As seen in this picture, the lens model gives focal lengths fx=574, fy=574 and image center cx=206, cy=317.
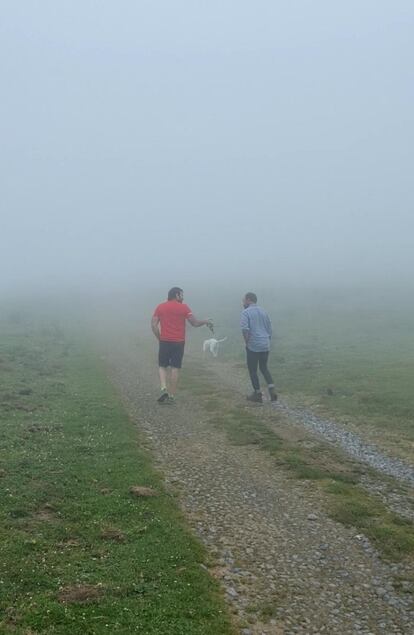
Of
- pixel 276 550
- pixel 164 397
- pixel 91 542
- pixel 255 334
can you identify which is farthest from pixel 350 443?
pixel 91 542

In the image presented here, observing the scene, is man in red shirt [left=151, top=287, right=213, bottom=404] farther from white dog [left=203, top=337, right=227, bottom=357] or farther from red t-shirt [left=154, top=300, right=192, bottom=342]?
white dog [left=203, top=337, right=227, bottom=357]

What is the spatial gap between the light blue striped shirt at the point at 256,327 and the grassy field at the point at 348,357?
310cm

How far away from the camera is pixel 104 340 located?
43.9 meters

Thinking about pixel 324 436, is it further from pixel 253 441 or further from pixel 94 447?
pixel 94 447

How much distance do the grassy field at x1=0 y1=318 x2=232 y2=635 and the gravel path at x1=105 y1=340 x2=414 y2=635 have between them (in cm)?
49

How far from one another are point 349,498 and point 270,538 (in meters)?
2.61

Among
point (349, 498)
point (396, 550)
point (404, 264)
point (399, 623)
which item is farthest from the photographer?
point (404, 264)

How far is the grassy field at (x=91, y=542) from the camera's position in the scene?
707 centimetres

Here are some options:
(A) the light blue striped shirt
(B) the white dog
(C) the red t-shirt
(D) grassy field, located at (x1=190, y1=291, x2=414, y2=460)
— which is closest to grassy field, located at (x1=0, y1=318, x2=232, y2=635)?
(C) the red t-shirt

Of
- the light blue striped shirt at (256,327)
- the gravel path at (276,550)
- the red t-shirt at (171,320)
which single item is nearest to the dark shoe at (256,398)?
the light blue striped shirt at (256,327)

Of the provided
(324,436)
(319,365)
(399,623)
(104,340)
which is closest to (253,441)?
(324,436)

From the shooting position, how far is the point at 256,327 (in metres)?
21.3

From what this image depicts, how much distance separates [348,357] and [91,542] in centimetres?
2744

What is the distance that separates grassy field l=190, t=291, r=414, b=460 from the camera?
2027 centimetres
